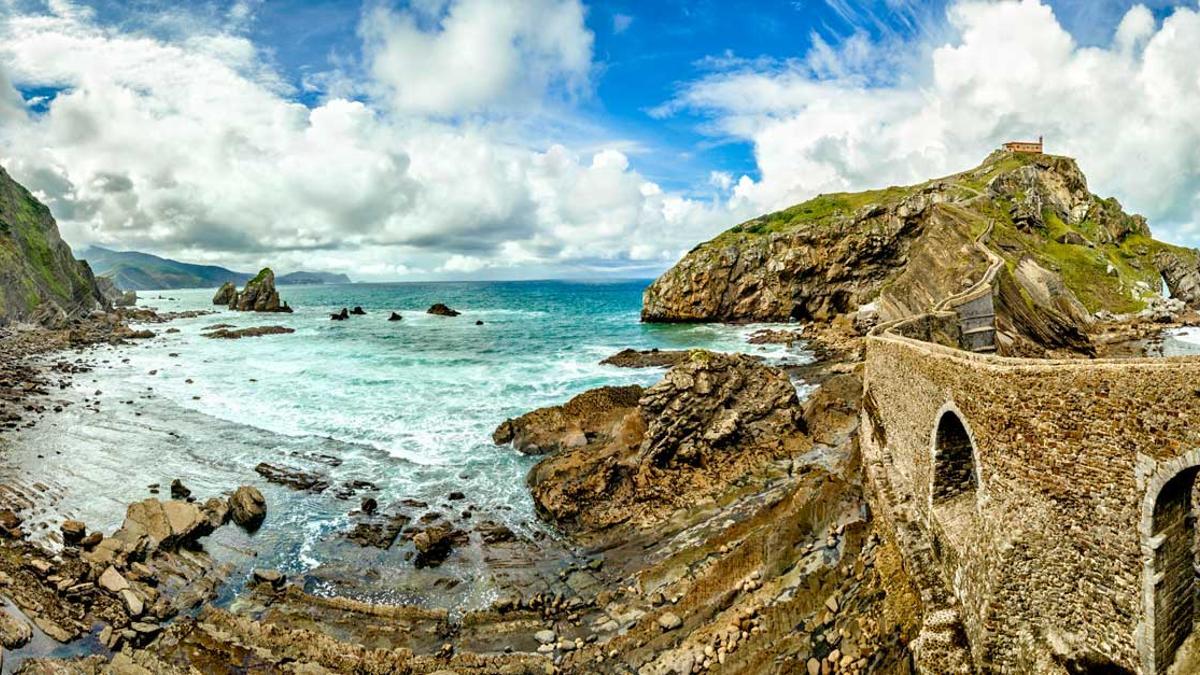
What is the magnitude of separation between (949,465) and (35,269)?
4270 inches

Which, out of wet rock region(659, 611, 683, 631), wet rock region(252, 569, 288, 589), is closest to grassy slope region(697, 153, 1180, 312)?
wet rock region(659, 611, 683, 631)

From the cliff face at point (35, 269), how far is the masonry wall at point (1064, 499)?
295ft

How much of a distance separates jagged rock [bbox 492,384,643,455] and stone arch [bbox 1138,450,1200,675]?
18692mm

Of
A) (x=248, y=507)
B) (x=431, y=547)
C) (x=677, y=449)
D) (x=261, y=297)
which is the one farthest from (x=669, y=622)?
(x=261, y=297)

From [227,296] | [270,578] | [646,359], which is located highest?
[227,296]

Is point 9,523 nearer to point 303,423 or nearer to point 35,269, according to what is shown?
point 303,423

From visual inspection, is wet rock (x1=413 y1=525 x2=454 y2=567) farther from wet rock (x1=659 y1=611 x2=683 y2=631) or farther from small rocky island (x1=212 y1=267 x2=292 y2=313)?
small rocky island (x1=212 y1=267 x2=292 y2=313)

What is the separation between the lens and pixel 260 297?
370 ft

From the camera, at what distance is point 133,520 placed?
58.6 feet

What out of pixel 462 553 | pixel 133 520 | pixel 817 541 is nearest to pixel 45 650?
pixel 133 520

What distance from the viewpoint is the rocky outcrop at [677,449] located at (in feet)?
64.3

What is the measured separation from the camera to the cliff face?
227 ft

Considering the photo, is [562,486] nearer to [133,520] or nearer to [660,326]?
[133,520]

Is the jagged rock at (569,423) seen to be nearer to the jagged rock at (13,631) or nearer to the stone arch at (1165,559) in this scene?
the jagged rock at (13,631)
